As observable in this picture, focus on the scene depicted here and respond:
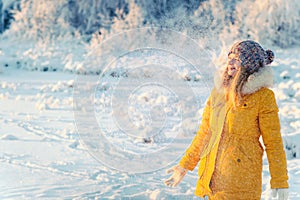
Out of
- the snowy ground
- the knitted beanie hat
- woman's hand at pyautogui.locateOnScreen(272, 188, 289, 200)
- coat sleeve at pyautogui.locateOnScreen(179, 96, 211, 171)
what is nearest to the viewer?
woman's hand at pyautogui.locateOnScreen(272, 188, 289, 200)

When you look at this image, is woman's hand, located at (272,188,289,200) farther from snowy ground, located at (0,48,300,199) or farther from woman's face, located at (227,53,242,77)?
snowy ground, located at (0,48,300,199)

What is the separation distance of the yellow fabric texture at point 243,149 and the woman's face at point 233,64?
151 mm

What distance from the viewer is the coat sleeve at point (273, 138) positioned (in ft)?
7.97

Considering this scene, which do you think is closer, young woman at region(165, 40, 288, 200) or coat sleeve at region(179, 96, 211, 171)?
young woman at region(165, 40, 288, 200)

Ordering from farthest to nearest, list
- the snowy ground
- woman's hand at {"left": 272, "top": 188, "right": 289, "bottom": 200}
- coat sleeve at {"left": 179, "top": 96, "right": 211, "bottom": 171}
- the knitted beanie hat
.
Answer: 1. the snowy ground
2. coat sleeve at {"left": 179, "top": 96, "right": 211, "bottom": 171}
3. the knitted beanie hat
4. woman's hand at {"left": 272, "top": 188, "right": 289, "bottom": 200}

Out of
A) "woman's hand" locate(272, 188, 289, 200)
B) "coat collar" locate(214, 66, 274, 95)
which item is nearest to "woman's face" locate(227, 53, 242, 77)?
"coat collar" locate(214, 66, 274, 95)

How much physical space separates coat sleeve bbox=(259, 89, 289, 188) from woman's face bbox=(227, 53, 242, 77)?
0.64ft

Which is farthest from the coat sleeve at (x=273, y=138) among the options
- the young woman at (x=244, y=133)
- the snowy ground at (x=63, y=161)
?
the snowy ground at (x=63, y=161)

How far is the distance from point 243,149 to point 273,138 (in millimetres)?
155

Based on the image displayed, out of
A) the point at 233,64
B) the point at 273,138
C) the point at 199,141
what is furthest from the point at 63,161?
the point at 273,138

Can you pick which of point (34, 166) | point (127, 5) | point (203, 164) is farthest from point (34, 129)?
point (127, 5)

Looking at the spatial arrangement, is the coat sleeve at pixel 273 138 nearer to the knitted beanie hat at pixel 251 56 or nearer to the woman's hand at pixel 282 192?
the woman's hand at pixel 282 192

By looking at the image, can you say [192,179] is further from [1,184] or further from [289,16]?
[289,16]

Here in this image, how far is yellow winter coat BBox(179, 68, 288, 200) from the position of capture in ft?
8.01
